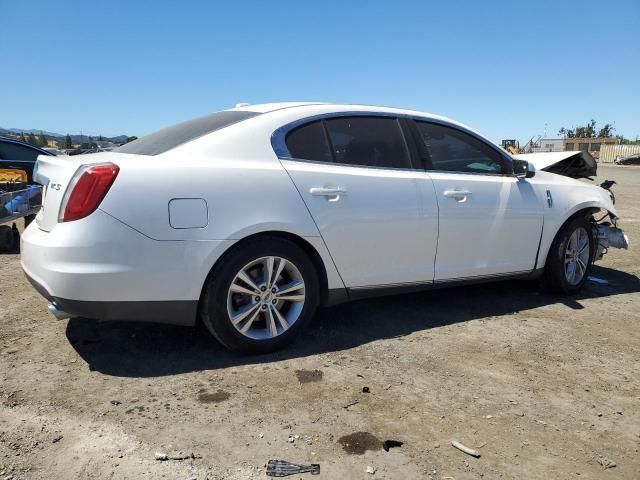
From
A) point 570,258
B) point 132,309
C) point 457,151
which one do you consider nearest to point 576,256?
point 570,258

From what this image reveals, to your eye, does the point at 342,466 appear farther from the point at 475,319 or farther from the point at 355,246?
the point at 475,319

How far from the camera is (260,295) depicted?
344 centimetres

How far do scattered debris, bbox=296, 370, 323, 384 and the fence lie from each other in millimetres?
62484

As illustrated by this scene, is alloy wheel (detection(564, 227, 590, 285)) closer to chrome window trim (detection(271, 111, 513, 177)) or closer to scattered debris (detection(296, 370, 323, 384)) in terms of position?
chrome window trim (detection(271, 111, 513, 177))

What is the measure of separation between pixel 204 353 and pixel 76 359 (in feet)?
2.59

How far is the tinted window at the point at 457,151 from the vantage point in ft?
14.1

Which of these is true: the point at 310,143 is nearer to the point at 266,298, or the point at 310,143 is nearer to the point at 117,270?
the point at 266,298

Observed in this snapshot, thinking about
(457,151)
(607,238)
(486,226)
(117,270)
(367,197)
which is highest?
(457,151)

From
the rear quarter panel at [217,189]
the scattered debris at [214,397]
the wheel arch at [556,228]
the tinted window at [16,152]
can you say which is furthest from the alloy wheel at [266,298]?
the tinted window at [16,152]

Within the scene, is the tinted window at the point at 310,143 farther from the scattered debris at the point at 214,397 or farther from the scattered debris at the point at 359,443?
the scattered debris at the point at 359,443

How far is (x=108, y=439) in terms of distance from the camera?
2506 mm

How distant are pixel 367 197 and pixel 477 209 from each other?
111 cm

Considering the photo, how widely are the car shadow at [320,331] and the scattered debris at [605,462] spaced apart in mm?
1675

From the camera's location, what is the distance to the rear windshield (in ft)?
11.3
